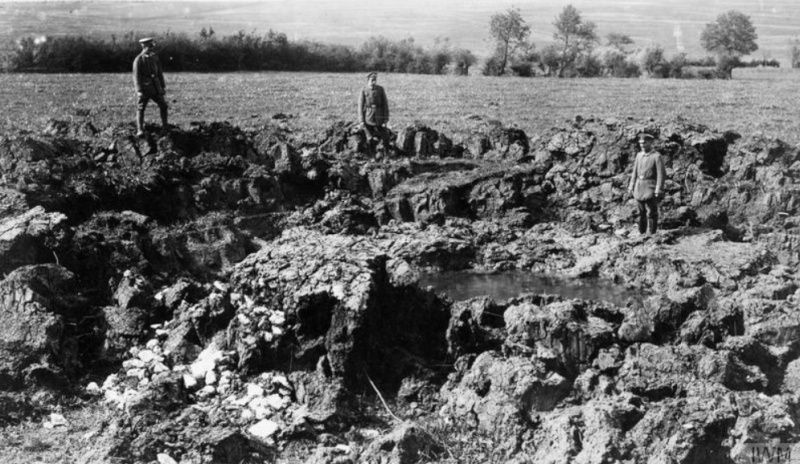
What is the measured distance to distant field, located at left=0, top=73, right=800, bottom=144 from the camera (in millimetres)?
26484

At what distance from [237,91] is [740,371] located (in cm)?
2857

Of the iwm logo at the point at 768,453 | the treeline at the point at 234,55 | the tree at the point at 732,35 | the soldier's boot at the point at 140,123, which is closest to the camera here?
the iwm logo at the point at 768,453

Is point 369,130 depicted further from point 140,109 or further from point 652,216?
point 652,216

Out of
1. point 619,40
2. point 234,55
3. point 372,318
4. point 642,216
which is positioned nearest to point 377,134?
point 642,216

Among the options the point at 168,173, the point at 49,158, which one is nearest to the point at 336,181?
the point at 168,173

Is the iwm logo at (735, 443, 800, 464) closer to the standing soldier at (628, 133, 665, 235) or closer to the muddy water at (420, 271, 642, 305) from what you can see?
the muddy water at (420, 271, 642, 305)

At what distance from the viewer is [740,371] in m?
8.84

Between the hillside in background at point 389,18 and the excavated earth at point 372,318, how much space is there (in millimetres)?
29618

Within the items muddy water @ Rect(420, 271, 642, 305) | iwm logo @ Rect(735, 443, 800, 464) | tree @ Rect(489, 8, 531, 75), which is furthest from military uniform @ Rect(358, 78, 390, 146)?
tree @ Rect(489, 8, 531, 75)

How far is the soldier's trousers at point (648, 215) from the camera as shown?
578 inches

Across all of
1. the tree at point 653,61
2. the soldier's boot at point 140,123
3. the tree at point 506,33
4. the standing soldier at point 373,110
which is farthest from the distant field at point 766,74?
the soldier's boot at point 140,123

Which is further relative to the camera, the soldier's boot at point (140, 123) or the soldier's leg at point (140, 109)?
the soldier's boot at point (140, 123)

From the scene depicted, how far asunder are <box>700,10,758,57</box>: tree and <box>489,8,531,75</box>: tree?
14.6 meters

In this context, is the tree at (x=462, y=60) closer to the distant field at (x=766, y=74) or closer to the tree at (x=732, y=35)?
the distant field at (x=766, y=74)
